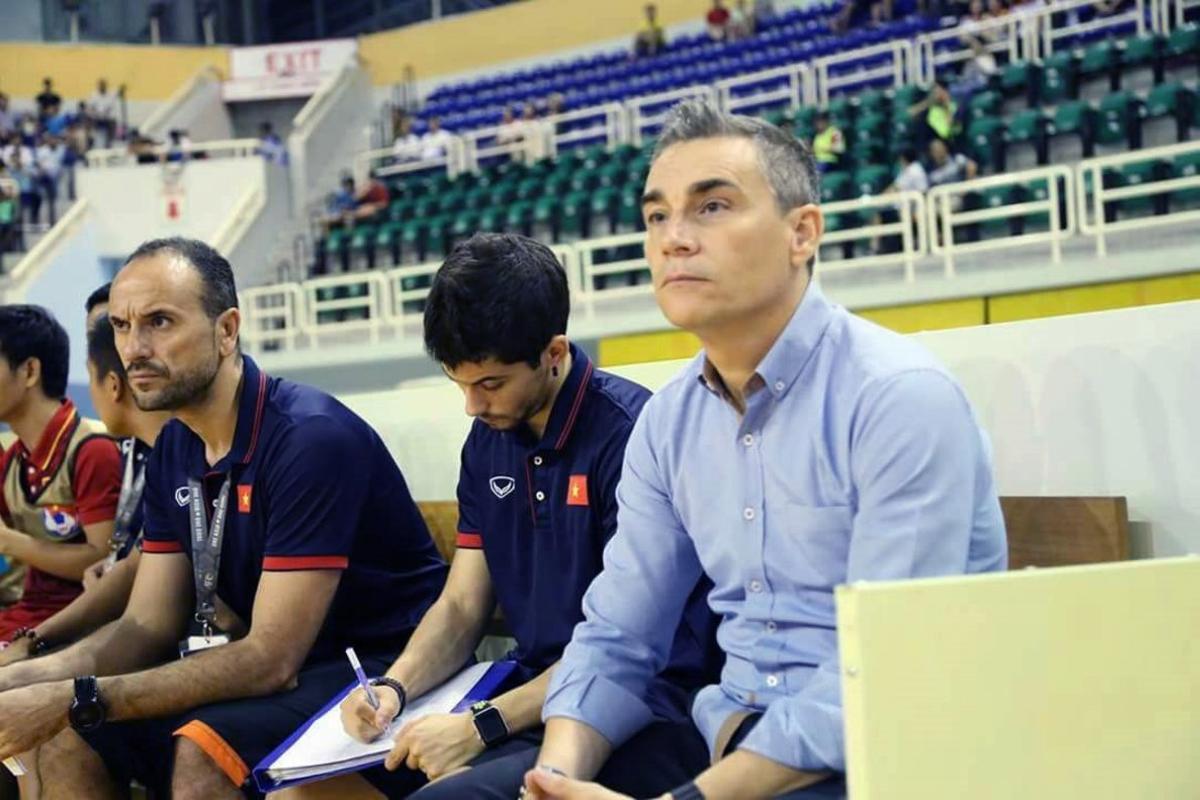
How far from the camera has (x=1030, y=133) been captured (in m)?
10.1

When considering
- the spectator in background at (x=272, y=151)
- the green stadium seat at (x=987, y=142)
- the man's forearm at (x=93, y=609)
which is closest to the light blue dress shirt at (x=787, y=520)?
the man's forearm at (x=93, y=609)

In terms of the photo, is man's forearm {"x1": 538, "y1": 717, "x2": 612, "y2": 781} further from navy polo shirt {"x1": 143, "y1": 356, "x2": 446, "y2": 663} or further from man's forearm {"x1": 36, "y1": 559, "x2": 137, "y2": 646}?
man's forearm {"x1": 36, "y1": 559, "x2": 137, "y2": 646}

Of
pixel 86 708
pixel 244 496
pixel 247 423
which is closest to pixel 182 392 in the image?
pixel 247 423

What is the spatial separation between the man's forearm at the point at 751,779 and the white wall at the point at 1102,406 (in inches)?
29.4

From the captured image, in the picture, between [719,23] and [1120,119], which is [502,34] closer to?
[719,23]

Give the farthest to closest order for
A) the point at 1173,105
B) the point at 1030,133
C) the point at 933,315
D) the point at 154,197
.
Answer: the point at 154,197, the point at 1030,133, the point at 1173,105, the point at 933,315

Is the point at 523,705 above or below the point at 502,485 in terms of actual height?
below

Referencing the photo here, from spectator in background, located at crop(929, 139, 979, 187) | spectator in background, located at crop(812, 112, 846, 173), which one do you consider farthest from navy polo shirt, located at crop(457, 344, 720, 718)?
spectator in background, located at crop(812, 112, 846, 173)

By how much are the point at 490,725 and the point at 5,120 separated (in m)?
18.1

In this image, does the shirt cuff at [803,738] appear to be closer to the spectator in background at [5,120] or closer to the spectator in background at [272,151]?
the spectator in background at [272,151]

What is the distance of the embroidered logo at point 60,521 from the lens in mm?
3672

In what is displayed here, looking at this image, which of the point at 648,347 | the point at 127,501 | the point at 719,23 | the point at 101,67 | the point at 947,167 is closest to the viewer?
the point at 127,501

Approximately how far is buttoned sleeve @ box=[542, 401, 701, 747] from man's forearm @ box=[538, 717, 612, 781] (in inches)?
1.2

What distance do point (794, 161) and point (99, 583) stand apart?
2.22 metres
